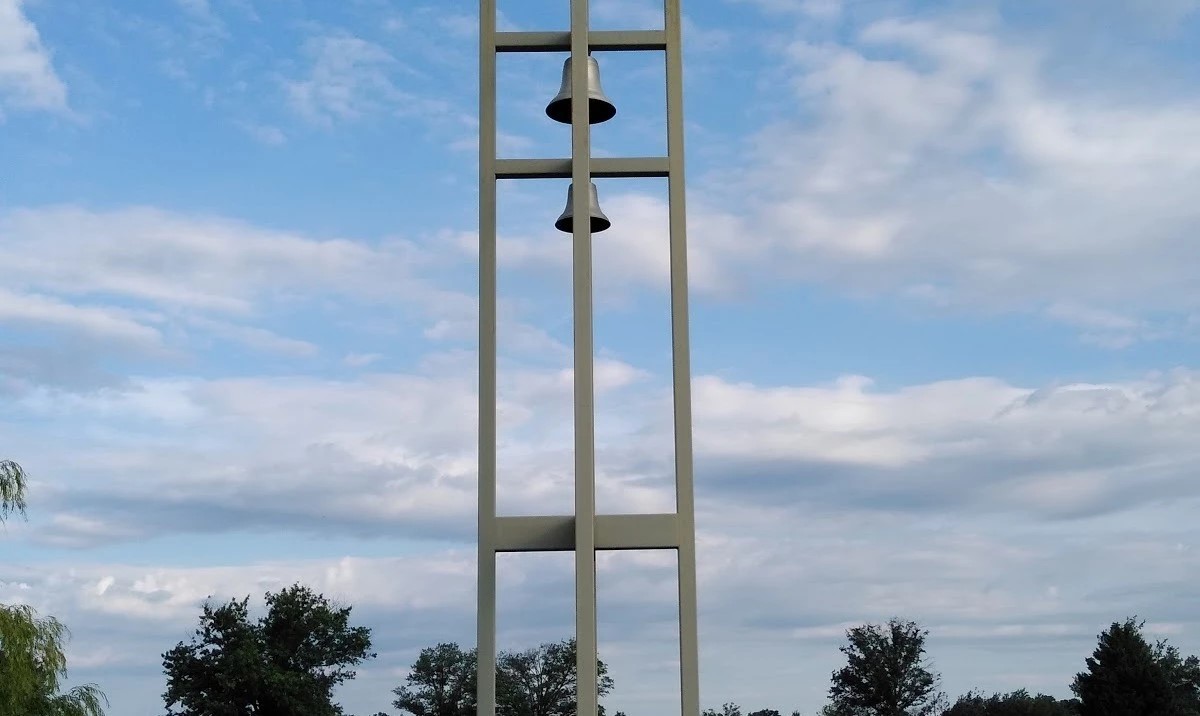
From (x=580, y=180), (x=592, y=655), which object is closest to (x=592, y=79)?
(x=580, y=180)

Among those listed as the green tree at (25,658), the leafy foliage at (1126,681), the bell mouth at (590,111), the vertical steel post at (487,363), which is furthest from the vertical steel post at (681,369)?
the leafy foliage at (1126,681)

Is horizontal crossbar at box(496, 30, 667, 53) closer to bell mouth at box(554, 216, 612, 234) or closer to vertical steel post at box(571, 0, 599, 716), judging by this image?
vertical steel post at box(571, 0, 599, 716)

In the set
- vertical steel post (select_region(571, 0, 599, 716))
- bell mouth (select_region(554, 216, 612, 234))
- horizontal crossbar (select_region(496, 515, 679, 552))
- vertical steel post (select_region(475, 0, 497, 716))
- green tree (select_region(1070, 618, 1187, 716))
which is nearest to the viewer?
vertical steel post (select_region(571, 0, 599, 716))

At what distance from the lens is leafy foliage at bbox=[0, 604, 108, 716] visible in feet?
50.6

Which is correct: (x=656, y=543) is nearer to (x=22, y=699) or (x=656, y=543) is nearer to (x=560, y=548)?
(x=560, y=548)

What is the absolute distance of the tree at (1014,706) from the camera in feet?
125

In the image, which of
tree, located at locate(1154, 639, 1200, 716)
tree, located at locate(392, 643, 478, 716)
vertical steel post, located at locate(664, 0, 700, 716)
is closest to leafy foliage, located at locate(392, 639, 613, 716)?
tree, located at locate(392, 643, 478, 716)

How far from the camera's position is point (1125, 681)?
108ft

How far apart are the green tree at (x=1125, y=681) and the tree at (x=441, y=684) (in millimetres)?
17284

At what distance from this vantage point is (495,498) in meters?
11.1

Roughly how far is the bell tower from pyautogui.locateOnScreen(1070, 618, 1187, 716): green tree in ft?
82.8

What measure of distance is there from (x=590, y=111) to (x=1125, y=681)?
26254mm

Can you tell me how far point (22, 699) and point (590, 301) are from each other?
8.56 m

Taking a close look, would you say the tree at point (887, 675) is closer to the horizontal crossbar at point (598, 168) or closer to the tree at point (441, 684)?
the tree at point (441, 684)
